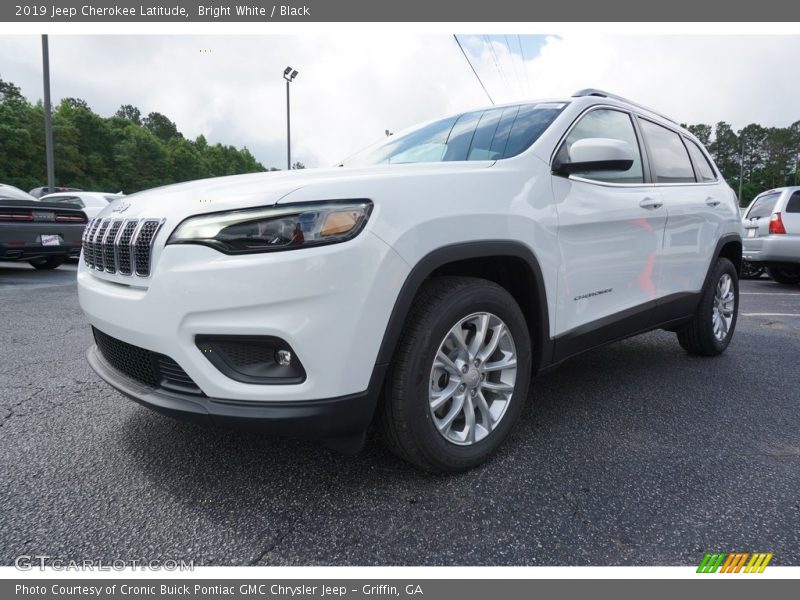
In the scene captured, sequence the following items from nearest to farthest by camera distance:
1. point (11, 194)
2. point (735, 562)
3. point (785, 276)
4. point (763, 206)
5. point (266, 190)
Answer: point (735, 562) < point (266, 190) < point (11, 194) < point (763, 206) < point (785, 276)

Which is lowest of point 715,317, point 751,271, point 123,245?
point 751,271

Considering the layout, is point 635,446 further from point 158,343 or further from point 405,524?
point 158,343

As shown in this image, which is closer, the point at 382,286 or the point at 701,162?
the point at 382,286

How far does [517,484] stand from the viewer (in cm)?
199

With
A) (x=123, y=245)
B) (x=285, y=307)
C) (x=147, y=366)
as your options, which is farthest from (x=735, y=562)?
(x=123, y=245)

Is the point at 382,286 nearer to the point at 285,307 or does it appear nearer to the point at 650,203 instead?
the point at 285,307

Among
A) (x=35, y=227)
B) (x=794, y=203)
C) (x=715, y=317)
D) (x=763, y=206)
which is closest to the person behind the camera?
(x=715, y=317)

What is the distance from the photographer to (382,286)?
1680 millimetres

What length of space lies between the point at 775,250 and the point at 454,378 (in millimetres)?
8453

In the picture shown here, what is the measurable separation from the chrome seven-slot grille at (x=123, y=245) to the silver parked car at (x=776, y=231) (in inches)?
344

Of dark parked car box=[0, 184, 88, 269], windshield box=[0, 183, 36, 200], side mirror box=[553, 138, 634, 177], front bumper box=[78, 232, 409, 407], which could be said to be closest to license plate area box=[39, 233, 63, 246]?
dark parked car box=[0, 184, 88, 269]

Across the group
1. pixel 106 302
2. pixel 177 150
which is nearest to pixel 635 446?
pixel 106 302

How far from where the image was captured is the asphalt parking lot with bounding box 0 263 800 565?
5.31ft

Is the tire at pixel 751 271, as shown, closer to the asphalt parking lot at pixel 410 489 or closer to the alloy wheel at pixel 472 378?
the asphalt parking lot at pixel 410 489
